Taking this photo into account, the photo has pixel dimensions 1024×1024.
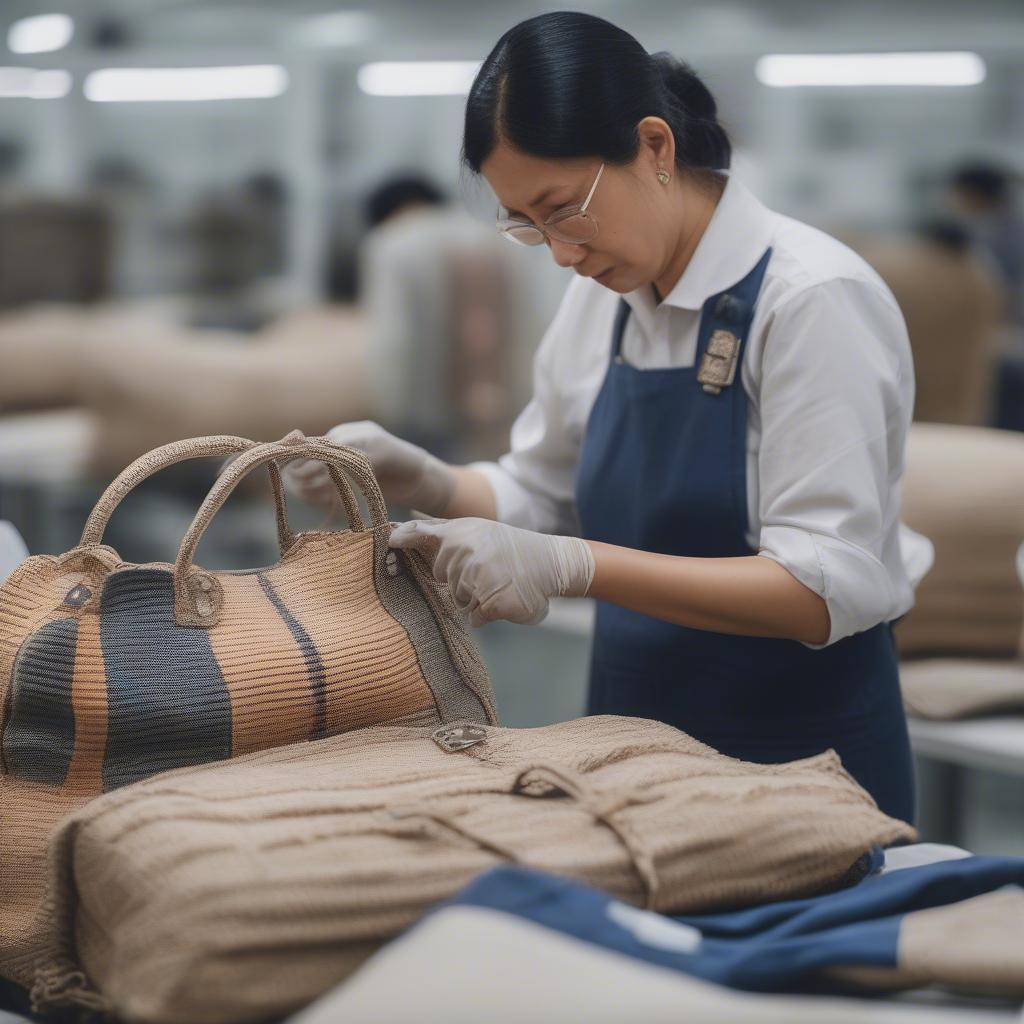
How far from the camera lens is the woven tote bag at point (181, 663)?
1.06 meters

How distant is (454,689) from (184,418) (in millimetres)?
3256

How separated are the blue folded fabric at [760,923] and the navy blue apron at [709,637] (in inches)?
16.6

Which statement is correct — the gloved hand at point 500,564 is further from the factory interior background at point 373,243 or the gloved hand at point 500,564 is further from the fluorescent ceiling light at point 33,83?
the fluorescent ceiling light at point 33,83

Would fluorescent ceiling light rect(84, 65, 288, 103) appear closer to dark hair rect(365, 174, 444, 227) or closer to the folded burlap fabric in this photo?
dark hair rect(365, 174, 444, 227)

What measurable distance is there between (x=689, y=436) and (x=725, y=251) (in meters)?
0.19

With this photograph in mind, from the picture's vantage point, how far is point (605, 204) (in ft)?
4.33

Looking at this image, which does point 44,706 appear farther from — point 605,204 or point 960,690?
Answer: point 960,690

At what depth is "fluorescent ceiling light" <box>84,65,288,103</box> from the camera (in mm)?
4680

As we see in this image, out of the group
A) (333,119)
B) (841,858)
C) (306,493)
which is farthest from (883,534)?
(333,119)

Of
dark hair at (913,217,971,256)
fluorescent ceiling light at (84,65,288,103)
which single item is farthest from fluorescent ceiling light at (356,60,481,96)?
dark hair at (913,217,971,256)

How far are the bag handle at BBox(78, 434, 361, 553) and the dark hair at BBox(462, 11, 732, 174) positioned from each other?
367mm

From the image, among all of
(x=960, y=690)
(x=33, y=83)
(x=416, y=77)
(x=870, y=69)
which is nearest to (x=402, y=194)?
(x=416, y=77)

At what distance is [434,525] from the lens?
1235 mm

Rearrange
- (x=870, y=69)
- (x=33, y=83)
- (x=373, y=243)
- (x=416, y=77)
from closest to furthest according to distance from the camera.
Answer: (x=870, y=69) → (x=416, y=77) → (x=373, y=243) → (x=33, y=83)
